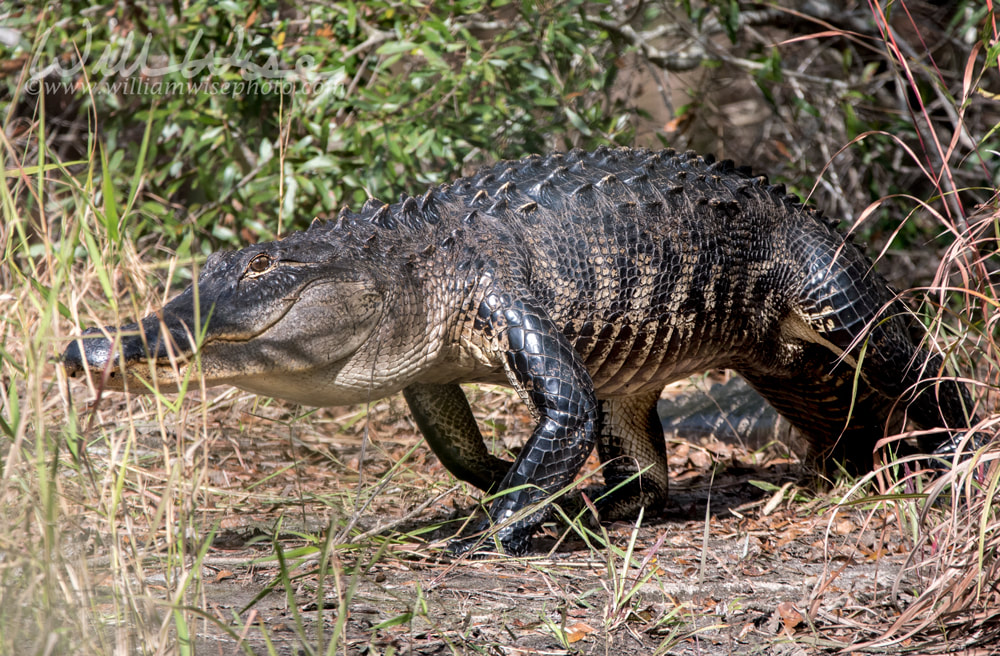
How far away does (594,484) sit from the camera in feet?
13.3

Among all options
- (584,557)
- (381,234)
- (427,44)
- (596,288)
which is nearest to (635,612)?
(584,557)

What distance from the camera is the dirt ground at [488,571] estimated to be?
2.19 m

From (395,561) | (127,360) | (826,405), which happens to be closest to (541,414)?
(395,561)

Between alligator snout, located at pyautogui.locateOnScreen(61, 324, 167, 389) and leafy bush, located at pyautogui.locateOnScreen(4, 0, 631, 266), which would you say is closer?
alligator snout, located at pyautogui.locateOnScreen(61, 324, 167, 389)

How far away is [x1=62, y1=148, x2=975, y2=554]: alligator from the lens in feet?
9.19

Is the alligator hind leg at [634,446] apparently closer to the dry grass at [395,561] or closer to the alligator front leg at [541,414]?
the dry grass at [395,561]

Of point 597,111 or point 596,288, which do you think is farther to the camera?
point 597,111

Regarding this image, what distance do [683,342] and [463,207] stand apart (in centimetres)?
86

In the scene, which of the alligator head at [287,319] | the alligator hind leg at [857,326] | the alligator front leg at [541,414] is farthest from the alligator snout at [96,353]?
the alligator hind leg at [857,326]

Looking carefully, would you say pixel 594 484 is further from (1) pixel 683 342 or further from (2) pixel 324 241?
(2) pixel 324 241

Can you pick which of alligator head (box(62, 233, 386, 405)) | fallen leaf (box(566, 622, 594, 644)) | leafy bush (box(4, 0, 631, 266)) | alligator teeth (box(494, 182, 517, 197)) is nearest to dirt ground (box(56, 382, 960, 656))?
fallen leaf (box(566, 622, 594, 644))

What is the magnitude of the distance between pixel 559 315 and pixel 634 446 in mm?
958

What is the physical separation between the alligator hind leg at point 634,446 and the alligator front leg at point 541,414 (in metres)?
0.89

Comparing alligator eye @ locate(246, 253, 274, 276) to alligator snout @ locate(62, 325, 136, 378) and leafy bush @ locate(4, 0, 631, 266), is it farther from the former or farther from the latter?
leafy bush @ locate(4, 0, 631, 266)
